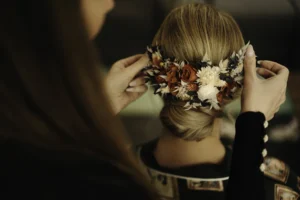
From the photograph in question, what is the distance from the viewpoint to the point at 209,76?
2.85ft

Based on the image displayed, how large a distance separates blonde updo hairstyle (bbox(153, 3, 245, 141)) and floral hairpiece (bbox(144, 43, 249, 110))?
2 cm

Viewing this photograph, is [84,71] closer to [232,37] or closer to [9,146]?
[9,146]

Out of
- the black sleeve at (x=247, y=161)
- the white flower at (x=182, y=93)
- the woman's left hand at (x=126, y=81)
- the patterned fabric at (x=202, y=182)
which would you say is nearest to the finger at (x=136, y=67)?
the woman's left hand at (x=126, y=81)

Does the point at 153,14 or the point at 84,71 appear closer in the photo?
the point at 84,71

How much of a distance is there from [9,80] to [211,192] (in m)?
0.65

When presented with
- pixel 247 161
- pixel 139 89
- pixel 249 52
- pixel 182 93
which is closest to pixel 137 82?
pixel 139 89

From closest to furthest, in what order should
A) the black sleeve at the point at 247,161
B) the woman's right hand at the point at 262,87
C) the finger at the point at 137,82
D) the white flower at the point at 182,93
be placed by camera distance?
the black sleeve at the point at 247,161 → the woman's right hand at the point at 262,87 → the white flower at the point at 182,93 → the finger at the point at 137,82

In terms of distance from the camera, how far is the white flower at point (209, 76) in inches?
34.2

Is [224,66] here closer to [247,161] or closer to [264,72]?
[264,72]

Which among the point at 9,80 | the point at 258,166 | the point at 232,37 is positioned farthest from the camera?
the point at 232,37

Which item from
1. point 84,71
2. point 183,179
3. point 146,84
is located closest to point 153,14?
point 146,84

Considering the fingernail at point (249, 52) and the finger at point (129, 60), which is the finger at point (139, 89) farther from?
the fingernail at point (249, 52)

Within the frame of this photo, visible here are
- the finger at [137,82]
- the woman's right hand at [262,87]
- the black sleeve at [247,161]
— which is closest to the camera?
the black sleeve at [247,161]

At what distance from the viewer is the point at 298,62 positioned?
3.50 ft
